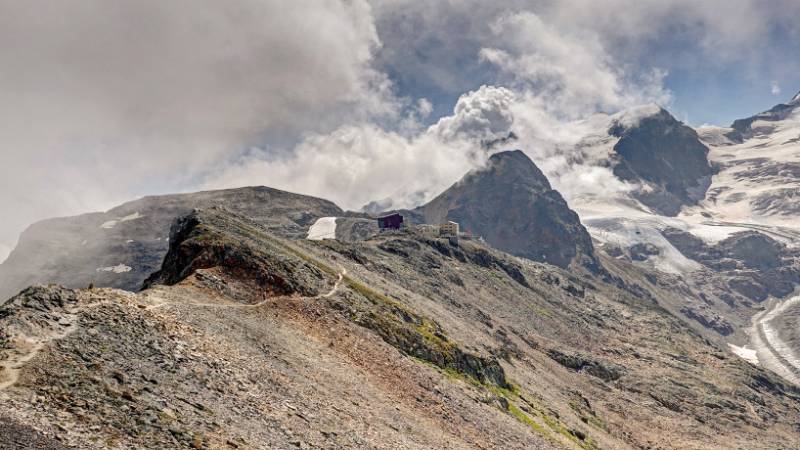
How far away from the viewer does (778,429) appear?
188625 mm

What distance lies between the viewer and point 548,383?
5418 inches

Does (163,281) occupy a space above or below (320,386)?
above

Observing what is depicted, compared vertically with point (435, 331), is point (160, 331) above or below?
below

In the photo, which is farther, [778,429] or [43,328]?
[778,429]

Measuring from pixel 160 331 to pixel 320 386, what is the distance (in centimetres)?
1386

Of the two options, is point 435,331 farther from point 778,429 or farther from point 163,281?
point 778,429

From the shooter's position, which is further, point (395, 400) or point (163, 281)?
point (163, 281)

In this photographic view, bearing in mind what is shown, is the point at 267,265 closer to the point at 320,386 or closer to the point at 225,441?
the point at 320,386

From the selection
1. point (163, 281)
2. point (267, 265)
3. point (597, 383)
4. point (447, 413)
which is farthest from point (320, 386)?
point (597, 383)

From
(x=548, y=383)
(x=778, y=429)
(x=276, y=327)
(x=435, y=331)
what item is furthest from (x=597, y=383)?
(x=276, y=327)

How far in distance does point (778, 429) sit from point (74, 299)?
210 m

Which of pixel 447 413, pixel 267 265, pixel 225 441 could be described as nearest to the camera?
pixel 225 441

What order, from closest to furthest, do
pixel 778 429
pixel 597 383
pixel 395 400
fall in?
1. pixel 395 400
2. pixel 597 383
3. pixel 778 429

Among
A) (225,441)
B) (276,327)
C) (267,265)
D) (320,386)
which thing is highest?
(267,265)
